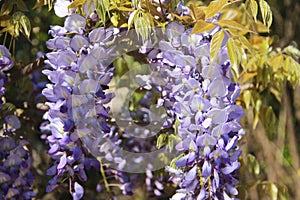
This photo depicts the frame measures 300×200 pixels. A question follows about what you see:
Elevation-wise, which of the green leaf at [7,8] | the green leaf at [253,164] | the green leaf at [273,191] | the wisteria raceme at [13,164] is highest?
the green leaf at [7,8]

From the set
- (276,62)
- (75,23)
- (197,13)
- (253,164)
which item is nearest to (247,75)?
(276,62)

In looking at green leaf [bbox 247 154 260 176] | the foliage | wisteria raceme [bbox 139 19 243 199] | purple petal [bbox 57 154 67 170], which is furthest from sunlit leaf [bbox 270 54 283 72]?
purple petal [bbox 57 154 67 170]

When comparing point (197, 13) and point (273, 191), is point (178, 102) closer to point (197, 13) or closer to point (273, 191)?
point (197, 13)

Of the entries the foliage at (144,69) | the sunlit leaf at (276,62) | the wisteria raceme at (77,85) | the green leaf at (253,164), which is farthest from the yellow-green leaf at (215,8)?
the green leaf at (253,164)

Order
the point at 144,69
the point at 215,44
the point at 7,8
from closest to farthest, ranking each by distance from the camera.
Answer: the point at 215,44 < the point at 7,8 < the point at 144,69

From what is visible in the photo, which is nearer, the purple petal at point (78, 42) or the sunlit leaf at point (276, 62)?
the purple petal at point (78, 42)

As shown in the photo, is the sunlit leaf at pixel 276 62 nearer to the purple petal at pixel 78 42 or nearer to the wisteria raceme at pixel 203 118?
the wisteria raceme at pixel 203 118
